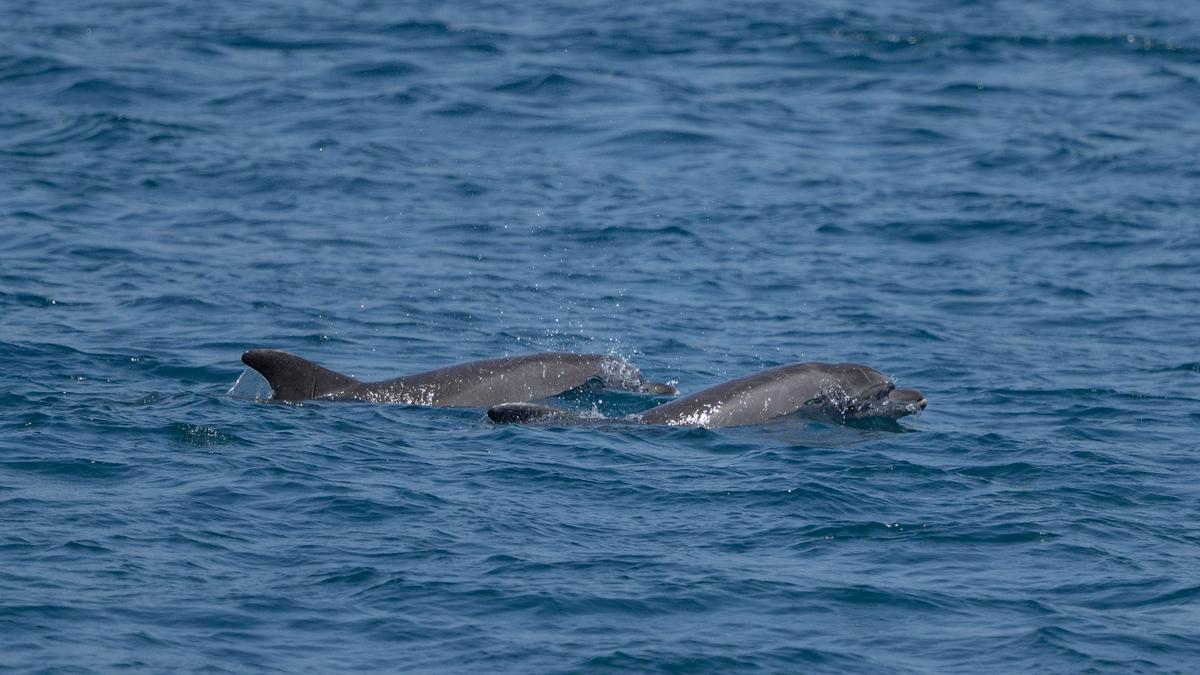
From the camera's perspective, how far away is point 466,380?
59.1 feet

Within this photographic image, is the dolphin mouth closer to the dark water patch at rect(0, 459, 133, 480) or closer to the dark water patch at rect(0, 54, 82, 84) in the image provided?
the dark water patch at rect(0, 459, 133, 480)

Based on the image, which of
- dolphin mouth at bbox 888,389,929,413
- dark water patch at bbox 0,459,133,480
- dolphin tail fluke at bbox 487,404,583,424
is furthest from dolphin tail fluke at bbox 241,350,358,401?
dolphin mouth at bbox 888,389,929,413

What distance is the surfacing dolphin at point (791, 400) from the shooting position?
17062mm

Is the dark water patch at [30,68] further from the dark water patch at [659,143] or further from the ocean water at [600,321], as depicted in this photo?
the dark water patch at [659,143]

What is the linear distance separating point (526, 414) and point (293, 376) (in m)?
2.51

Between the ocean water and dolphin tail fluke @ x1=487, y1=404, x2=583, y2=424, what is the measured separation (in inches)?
4.5

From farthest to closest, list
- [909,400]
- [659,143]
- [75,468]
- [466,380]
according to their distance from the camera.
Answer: [659,143]
[466,380]
[909,400]
[75,468]

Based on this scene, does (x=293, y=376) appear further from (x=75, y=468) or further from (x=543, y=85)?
(x=543, y=85)

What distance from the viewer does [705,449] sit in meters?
16.2

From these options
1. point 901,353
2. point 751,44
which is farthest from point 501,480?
point 751,44

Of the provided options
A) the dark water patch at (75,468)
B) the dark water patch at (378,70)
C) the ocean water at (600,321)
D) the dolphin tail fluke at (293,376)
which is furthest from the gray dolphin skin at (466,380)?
the dark water patch at (378,70)

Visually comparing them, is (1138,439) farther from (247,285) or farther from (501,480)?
(247,285)

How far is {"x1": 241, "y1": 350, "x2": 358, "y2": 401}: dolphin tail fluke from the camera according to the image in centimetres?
1711

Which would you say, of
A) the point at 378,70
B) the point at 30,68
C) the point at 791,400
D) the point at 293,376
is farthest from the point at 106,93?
the point at 791,400
